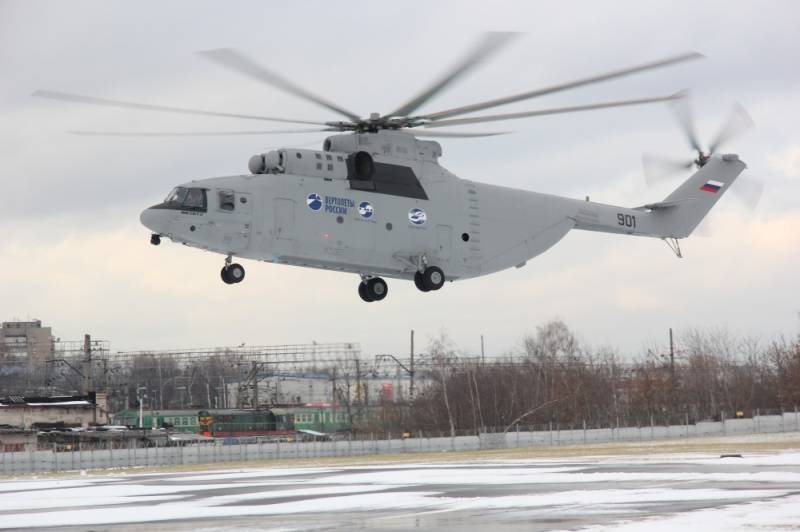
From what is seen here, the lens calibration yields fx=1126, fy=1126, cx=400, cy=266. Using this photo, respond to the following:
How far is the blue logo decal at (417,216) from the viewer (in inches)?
1286

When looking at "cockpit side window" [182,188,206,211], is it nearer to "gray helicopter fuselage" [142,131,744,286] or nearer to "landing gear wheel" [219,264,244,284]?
"gray helicopter fuselage" [142,131,744,286]

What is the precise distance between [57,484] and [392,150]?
61.3ft

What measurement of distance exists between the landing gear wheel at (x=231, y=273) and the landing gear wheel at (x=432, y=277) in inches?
220

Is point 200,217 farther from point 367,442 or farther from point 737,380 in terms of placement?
point 737,380

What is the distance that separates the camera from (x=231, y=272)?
30.2 meters

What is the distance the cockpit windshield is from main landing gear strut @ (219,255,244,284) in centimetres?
175

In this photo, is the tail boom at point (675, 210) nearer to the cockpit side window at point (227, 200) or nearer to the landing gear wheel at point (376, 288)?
the landing gear wheel at point (376, 288)

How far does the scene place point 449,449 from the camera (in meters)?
66.2

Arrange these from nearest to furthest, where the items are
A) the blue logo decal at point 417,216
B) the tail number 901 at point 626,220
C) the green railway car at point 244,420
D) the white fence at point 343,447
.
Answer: the blue logo decal at point 417,216
the tail number 901 at point 626,220
the white fence at point 343,447
the green railway car at point 244,420

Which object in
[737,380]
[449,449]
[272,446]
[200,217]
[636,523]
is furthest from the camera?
[737,380]

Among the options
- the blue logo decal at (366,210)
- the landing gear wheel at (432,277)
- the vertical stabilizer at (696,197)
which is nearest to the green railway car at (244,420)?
the vertical stabilizer at (696,197)

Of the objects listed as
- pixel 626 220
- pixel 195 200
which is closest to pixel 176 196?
pixel 195 200

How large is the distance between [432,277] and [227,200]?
6574 millimetres

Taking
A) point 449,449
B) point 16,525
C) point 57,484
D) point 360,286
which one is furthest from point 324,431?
point 16,525
